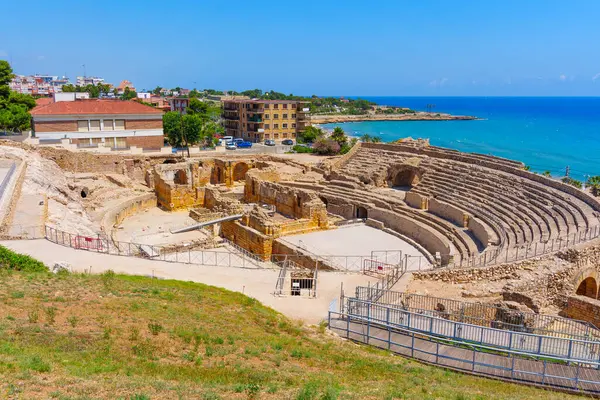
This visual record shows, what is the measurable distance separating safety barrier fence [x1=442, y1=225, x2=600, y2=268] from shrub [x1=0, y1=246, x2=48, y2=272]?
651 inches

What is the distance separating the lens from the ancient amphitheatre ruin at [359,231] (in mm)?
16234

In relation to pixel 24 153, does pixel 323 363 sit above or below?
below

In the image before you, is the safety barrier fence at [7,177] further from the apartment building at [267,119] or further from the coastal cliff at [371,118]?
the coastal cliff at [371,118]

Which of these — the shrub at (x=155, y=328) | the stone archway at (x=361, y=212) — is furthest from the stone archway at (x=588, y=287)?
the shrub at (x=155, y=328)

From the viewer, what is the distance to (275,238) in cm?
2852

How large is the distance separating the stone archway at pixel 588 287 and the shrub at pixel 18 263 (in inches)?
824

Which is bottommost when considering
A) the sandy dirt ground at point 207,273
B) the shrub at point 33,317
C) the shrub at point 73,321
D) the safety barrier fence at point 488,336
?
the sandy dirt ground at point 207,273

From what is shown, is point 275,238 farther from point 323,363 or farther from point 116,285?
point 323,363

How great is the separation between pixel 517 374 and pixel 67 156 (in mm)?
41082

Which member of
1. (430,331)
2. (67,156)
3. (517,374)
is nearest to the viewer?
(517,374)

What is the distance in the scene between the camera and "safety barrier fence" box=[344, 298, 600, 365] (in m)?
12.2

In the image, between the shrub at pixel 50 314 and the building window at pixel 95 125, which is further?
the building window at pixel 95 125

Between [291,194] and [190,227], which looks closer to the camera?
[190,227]

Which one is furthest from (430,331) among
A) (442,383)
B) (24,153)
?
(24,153)
